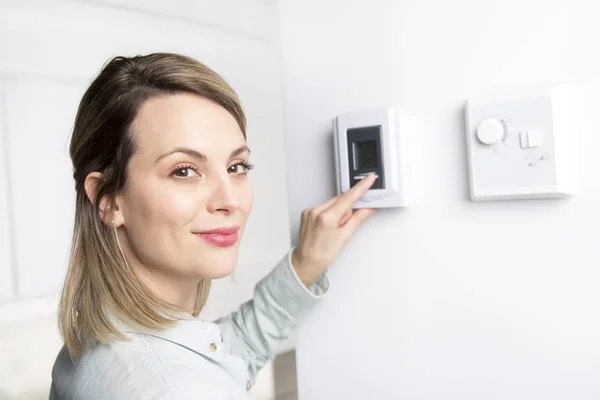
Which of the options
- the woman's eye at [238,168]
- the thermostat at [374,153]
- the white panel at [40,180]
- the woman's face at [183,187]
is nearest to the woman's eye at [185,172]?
the woman's face at [183,187]

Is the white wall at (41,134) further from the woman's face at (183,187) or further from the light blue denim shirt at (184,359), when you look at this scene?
the woman's face at (183,187)

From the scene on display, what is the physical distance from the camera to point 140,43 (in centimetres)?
187

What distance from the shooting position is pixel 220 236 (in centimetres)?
85

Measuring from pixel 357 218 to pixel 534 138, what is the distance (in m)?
0.27

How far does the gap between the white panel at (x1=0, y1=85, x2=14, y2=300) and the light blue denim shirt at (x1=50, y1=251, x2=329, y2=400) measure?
29.7 inches

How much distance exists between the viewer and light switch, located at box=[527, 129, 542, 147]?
65 cm

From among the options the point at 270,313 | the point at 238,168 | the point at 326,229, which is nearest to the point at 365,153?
the point at 326,229

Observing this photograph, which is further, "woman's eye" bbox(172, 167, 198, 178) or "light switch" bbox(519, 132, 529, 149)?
"woman's eye" bbox(172, 167, 198, 178)

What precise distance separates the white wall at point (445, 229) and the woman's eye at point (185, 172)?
0.19 metres

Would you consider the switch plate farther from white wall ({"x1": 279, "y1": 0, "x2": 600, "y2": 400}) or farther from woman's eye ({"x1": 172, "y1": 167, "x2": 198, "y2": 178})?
woman's eye ({"x1": 172, "y1": 167, "x2": 198, "y2": 178})

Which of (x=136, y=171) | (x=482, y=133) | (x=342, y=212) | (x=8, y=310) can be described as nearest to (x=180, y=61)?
(x=136, y=171)

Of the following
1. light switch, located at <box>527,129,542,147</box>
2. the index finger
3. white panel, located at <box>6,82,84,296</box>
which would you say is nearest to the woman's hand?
the index finger

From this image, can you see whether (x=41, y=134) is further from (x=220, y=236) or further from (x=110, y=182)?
(x=220, y=236)

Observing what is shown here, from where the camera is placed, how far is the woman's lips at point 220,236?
0.84 m
